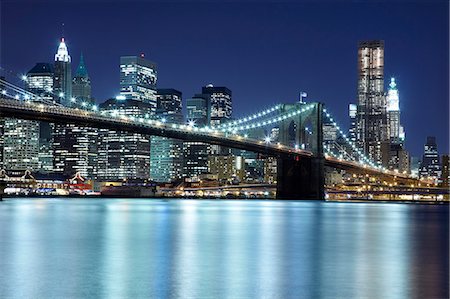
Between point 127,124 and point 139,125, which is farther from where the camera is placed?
point 139,125

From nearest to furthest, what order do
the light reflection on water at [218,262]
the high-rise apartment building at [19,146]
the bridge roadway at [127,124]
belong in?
the light reflection on water at [218,262], the bridge roadway at [127,124], the high-rise apartment building at [19,146]

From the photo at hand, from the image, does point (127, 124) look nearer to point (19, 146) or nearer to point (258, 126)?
point (258, 126)

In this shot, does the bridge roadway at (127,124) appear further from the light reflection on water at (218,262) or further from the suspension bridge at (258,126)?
the light reflection on water at (218,262)

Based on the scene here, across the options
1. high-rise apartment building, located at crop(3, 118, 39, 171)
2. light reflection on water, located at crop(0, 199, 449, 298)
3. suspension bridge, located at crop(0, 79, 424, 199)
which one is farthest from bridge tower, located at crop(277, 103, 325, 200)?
high-rise apartment building, located at crop(3, 118, 39, 171)

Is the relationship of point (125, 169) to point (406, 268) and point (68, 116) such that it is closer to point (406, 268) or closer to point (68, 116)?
point (68, 116)

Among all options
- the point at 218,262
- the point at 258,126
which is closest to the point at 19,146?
the point at 258,126

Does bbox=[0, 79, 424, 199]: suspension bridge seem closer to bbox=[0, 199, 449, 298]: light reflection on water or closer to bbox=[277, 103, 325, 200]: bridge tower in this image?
bbox=[277, 103, 325, 200]: bridge tower

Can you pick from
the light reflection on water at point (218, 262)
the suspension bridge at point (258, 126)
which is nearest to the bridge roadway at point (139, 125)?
the suspension bridge at point (258, 126)
